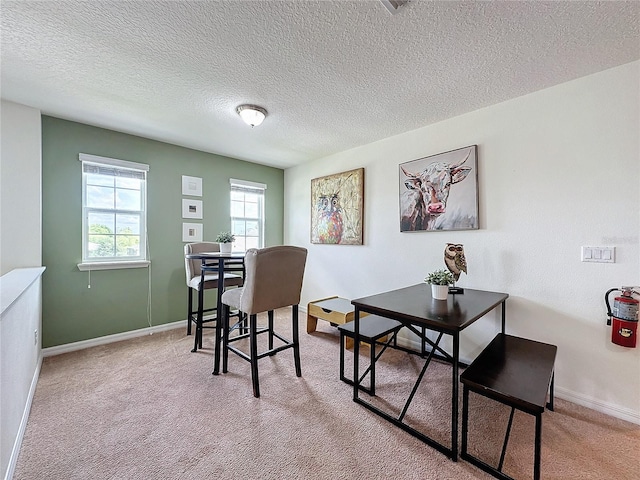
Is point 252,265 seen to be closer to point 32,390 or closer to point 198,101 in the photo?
point 198,101

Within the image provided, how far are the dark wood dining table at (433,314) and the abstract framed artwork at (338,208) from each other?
56.3 inches

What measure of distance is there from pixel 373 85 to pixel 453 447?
8.05 ft

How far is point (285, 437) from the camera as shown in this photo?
167cm

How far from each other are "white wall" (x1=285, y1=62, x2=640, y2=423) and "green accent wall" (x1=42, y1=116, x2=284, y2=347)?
2.88m

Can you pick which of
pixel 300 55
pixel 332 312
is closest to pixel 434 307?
pixel 332 312

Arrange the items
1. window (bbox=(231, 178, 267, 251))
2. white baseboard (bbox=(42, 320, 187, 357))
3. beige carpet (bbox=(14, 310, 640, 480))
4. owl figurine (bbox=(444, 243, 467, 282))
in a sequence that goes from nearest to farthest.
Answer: beige carpet (bbox=(14, 310, 640, 480)) < owl figurine (bbox=(444, 243, 467, 282)) < white baseboard (bbox=(42, 320, 187, 357)) < window (bbox=(231, 178, 267, 251))

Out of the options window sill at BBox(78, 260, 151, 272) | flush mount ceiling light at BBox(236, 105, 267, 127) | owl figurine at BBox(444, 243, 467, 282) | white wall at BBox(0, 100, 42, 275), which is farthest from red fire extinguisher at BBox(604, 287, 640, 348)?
white wall at BBox(0, 100, 42, 275)

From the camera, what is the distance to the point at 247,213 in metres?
4.38

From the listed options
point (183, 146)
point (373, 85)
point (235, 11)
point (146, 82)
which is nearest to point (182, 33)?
point (235, 11)

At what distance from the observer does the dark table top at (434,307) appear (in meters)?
1.56

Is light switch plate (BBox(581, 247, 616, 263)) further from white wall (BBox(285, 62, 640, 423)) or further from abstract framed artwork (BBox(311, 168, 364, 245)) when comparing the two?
abstract framed artwork (BBox(311, 168, 364, 245))

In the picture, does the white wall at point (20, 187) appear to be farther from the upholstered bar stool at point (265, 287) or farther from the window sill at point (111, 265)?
the upholstered bar stool at point (265, 287)

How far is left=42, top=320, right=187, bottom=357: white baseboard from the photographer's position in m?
2.79

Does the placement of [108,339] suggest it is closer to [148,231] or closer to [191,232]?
[148,231]
